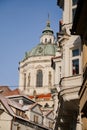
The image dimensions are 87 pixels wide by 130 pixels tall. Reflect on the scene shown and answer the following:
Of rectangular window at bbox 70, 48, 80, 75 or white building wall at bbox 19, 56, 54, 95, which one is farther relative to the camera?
white building wall at bbox 19, 56, 54, 95

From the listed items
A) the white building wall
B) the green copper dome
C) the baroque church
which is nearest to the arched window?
the baroque church

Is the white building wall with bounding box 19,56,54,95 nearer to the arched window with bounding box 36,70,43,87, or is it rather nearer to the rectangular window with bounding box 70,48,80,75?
the arched window with bounding box 36,70,43,87

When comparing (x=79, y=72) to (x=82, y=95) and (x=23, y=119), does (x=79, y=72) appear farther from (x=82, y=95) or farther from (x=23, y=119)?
(x=23, y=119)

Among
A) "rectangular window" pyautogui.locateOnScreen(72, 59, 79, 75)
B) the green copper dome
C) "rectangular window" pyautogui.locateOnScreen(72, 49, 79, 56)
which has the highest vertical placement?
the green copper dome

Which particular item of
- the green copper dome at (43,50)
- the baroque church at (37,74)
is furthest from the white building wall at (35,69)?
the green copper dome at (43,50)

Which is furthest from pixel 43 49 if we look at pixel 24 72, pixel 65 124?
pixel 65 124

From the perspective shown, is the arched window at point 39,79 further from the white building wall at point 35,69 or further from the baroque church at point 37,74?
the white building wall at point 35,69

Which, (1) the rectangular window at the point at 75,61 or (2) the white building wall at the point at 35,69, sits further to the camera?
(2) the white building wall at the point at 35,69

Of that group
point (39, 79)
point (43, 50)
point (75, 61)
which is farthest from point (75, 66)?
point (43, 50)

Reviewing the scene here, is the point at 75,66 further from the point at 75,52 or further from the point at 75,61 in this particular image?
the point at 75,52

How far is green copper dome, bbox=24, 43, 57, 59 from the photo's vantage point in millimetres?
102750

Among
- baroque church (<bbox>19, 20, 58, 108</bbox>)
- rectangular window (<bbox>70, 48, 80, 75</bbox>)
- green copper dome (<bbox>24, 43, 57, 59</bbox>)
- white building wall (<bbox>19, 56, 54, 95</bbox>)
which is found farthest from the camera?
green copper dome (<bbox>24, 43, 57, 59</bbox>)

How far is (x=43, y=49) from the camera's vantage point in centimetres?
10588

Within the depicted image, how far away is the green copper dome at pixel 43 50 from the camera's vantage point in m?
103
